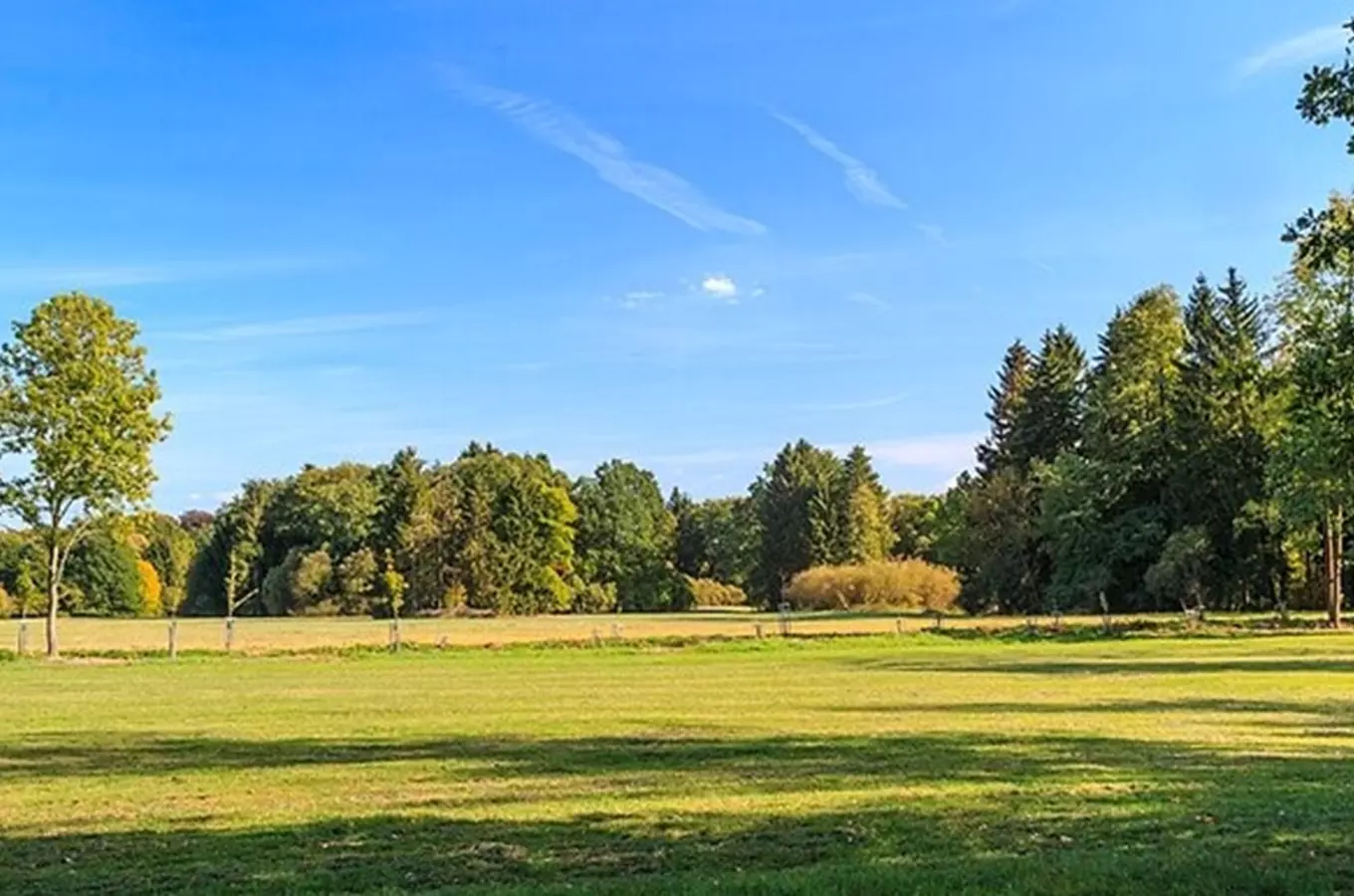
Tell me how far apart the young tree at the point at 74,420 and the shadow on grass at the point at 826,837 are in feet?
102

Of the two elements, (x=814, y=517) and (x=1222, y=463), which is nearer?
(x=1222, y=463)

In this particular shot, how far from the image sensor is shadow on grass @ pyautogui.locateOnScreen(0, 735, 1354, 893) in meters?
8.72

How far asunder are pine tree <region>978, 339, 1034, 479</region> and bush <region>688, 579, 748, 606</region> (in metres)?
44.0

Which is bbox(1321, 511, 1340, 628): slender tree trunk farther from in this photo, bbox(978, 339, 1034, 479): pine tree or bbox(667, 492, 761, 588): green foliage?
bbox(667, 492, 761, 588): green foliage

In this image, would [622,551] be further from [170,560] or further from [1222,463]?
[1222,463]

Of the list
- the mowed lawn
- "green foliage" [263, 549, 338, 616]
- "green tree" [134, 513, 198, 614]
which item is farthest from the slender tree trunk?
"green tree" [134, 513, 198, 614]

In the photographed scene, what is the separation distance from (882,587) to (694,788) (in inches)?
3648

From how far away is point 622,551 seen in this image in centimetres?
13400

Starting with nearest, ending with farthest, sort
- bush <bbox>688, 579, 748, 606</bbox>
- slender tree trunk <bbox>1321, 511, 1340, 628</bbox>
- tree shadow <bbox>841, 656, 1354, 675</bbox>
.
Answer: tree shadow <bbox>841, 656, 1354, 675</bbox>, slender tree trunk <bbox>1321, 511, 1340, 628</bbox>, bush <bbox>688, 579, 748, 606</bbox>

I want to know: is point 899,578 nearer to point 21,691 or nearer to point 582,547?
point 582,547

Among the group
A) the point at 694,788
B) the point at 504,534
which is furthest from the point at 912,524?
the point at 694,788

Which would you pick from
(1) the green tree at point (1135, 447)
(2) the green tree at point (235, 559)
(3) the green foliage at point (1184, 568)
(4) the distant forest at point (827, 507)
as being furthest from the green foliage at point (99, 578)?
(3) the green foliage at point (1184, 568)

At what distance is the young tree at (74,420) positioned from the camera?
4419cm

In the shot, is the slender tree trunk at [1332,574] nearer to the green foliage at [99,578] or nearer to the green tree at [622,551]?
the green tree at [622,551]
